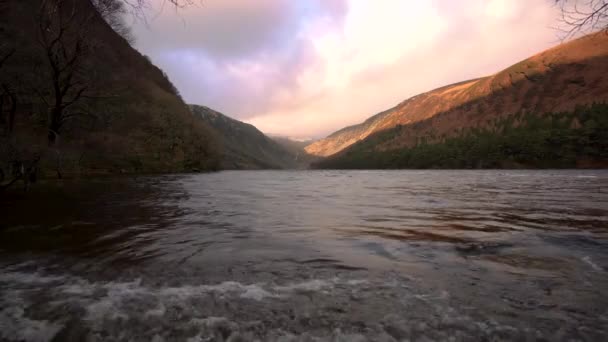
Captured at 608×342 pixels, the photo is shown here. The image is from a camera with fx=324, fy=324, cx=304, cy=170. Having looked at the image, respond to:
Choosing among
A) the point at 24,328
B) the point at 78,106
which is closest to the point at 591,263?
the point at 24,328

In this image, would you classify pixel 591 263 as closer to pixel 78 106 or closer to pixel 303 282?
pixel 303 282

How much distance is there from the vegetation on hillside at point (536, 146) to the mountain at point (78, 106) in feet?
312

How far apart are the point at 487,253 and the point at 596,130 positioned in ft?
398

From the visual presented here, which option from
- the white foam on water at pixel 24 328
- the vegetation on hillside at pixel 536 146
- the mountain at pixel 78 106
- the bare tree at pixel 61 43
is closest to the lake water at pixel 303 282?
the white foam on water at pixel 24 328

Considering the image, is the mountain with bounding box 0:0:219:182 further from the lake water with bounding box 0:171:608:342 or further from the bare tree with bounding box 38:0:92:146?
the lake water with bounding box 0:171:608:342

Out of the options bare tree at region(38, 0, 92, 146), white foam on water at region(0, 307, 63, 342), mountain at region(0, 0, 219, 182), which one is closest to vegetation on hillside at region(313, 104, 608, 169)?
mountain at region(0, 0, 219, 182)

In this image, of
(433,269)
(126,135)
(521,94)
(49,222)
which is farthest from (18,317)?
(521,94)

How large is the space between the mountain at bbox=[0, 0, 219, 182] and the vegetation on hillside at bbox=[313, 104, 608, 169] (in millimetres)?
95200

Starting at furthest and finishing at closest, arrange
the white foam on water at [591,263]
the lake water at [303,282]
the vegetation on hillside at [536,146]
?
the vegetation on hillside at [536,146] < the white foam on water at [591,263] < the lake water at [303,282]

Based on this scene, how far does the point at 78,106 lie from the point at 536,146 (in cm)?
12031

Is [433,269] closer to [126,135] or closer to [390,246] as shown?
[390,246]

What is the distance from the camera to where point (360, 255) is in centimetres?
593

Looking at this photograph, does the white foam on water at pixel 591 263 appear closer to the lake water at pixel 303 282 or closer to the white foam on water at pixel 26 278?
the lake water at pixel 303 282

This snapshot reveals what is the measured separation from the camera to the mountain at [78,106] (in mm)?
15156
